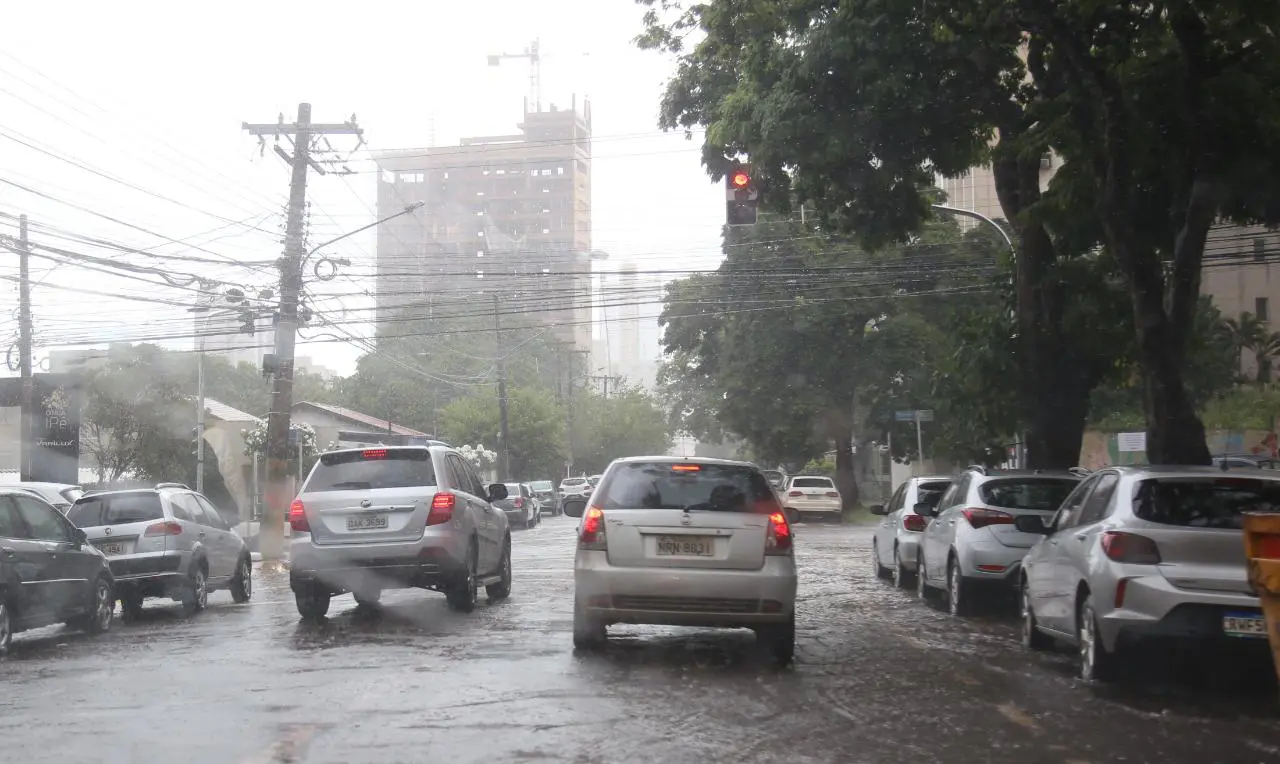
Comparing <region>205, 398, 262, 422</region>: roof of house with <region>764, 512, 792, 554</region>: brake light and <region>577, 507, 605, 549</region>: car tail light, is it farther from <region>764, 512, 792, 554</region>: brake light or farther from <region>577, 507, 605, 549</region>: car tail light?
<region>764, 512, 792, 554</region>: brake light

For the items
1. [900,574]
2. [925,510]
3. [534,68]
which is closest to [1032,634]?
[925,510]

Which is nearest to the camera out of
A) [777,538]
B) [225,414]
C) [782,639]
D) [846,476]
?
[782,639]

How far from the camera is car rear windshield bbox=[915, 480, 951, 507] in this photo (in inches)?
729

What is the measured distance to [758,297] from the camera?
46875mm

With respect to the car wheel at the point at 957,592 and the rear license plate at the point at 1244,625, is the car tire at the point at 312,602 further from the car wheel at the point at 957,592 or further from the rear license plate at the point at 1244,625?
the rear license plate at the point at 1244,625

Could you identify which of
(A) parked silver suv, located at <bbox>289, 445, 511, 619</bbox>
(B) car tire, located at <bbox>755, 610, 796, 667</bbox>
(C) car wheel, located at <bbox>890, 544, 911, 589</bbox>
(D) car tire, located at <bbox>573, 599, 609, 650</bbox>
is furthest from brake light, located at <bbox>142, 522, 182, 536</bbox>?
(C) car wheel, located at <bbox>890, 544, 911, 589</bbox>

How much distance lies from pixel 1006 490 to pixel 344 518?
22.2 feet

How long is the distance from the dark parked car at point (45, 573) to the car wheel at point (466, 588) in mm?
3482

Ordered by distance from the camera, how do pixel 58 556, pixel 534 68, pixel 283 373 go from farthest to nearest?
1. pixel 534 68
2. pixel 283 373
3. pixel 58 556

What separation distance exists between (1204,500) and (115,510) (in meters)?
12.1

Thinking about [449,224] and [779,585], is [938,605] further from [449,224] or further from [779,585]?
[449,224]

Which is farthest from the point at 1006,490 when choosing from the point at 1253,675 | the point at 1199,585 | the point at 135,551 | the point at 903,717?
the point at 135,551

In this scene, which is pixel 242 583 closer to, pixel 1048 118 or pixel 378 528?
pixel 378 528

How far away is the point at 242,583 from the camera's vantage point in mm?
18297
